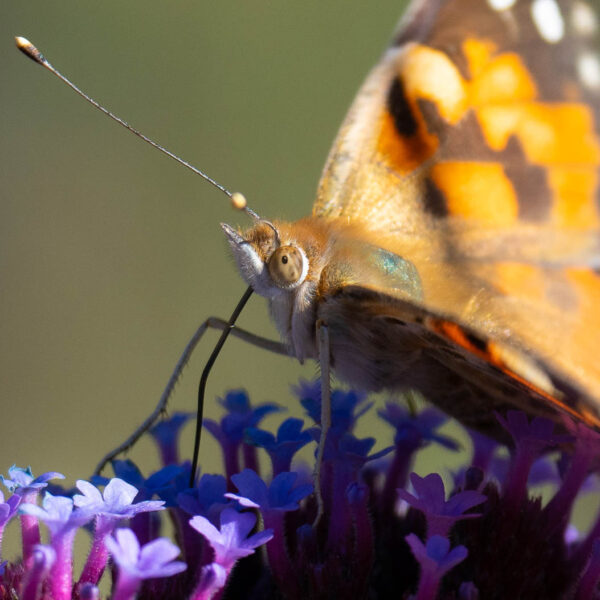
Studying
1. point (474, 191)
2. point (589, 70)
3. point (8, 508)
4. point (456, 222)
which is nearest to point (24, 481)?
point (8, 508)

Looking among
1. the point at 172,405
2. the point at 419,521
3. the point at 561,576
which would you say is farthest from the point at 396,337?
the point at 172,405

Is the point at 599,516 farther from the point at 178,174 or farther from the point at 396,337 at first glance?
the point at 178,174

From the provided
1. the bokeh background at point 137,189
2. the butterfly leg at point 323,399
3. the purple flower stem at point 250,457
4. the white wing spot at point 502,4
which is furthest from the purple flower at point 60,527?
the bokeh background at point 137,189

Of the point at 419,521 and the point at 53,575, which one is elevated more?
the point at 419,521

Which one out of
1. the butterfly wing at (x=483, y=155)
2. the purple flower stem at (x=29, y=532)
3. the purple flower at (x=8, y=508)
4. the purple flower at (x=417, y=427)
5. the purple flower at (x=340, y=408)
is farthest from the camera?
the butterfly wing at (x=483, y=155)

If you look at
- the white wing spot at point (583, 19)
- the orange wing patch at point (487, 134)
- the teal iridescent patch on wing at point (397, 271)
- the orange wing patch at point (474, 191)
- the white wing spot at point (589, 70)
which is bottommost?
the teal iridescent patch on wing at point (397, 271)

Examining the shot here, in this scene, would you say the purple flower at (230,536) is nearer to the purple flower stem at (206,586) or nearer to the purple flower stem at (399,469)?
the purple flower stem at (206,586)

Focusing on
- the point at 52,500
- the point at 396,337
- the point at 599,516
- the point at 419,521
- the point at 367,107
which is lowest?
the point at 52,500
